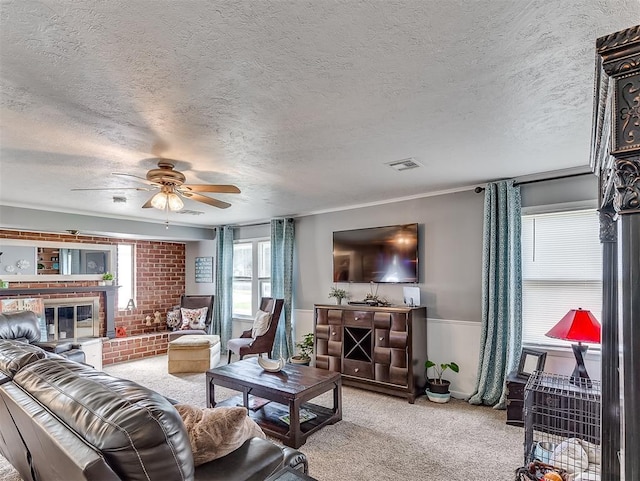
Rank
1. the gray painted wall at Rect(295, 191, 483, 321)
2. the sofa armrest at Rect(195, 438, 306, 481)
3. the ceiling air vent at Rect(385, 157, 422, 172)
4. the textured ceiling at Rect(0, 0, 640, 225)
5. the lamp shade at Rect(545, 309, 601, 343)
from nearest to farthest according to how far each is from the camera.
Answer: the textured ceiling at Rect(0, 0, 640, 225)
the sofa armrest at Rect(195, 438, 306, 481)
the lamp shade at Rect(545, 309, 601, 343)
the ceiling air vent at Rect(385, 157, 422, 172)
the gray painted wall at Rect(295, 191, 483, 321)

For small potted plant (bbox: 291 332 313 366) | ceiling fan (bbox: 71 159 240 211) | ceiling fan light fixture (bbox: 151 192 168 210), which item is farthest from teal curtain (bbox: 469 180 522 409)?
ceiling fan light fixture (bbox: 151 192 168 210)

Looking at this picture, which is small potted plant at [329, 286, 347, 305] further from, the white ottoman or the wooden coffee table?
the white ottoman

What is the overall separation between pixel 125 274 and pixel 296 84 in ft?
19.9

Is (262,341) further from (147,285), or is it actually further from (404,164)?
(404,164)

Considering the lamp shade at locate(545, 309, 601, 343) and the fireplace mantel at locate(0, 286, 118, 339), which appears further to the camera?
the fireplace mantel at locate(0, 286, 118, 339)

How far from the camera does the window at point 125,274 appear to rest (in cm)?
654

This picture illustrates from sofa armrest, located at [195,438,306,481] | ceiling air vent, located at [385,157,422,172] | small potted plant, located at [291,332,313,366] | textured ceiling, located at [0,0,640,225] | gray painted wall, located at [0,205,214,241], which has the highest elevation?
textured ceiling, located at [0,0,640,225]

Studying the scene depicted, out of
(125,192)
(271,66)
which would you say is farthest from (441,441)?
(125,192)

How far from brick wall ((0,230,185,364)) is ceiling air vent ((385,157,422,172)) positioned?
5246 millimetres

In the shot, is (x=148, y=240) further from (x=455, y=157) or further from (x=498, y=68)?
(x=498, y=68)

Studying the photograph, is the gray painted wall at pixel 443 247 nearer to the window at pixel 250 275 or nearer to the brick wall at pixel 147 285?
the window at pixel 250 275

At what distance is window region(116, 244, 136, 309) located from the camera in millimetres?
6535

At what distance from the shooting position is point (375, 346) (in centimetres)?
421

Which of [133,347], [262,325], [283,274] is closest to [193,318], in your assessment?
[133,347]
